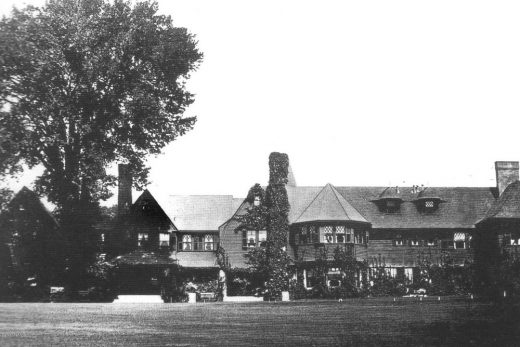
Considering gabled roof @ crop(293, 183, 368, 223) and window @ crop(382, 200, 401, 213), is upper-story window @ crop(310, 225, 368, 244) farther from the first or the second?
window @ crop(382, 200, 401, 213)

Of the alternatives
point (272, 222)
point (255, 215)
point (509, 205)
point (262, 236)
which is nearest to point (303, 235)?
point (272, 222)

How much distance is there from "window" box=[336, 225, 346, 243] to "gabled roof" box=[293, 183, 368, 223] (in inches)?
28.6

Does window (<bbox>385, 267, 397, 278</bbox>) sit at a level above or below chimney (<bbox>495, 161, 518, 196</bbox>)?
below

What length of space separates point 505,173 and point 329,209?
50.4ft

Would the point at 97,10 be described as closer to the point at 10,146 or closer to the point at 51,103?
the point at 51,103

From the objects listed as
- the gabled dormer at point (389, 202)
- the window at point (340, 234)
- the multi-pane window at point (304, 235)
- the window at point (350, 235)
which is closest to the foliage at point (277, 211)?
the multi-pane window at point (304, 235)

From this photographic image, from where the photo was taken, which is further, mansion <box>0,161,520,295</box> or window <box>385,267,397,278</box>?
window <box>385,267,397,278</box>

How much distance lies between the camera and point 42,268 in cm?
4309

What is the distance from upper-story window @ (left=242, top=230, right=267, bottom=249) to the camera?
51844 millimetres

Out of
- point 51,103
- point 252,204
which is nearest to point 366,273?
point 252,204

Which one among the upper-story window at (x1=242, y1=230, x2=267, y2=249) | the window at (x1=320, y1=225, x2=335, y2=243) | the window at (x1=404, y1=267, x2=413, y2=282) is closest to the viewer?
the window at (x1=320, y1=225, x2=335, y2=243)

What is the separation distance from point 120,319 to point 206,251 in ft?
108

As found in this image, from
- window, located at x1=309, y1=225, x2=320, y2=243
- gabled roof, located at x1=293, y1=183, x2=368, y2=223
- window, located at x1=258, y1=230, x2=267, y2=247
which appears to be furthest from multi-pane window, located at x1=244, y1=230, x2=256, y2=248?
window, located at x1=309, y1=225, x2=320, y2=243

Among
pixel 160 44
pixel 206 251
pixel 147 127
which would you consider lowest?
pixel 206 251
